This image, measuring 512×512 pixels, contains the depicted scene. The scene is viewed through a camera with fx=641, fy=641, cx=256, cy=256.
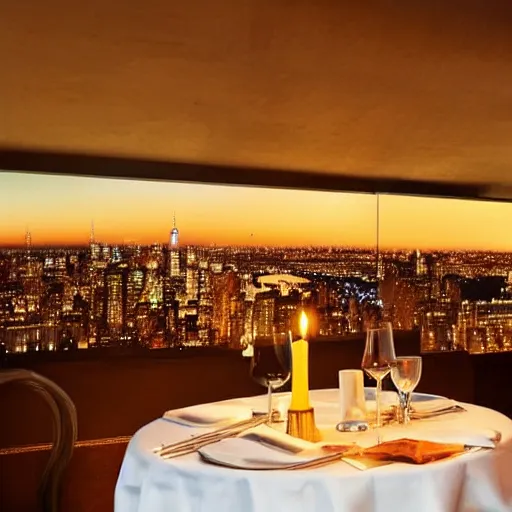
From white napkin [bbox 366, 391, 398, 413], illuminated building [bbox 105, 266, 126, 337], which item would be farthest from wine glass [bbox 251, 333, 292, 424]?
illuminated building [bbox 105, 266, 126, 337]

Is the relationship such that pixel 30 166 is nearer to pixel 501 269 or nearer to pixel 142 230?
pixel 142 230

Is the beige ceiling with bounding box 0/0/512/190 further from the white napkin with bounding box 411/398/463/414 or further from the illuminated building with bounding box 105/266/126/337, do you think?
the white napkin with bounding box 411/398/463/414

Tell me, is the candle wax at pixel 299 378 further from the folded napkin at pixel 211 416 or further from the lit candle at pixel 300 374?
the folded napkin at pixel 211 416

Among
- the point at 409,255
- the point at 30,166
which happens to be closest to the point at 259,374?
the point at 30,166

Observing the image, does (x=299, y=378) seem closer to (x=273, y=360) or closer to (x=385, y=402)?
(x=273, y=360)

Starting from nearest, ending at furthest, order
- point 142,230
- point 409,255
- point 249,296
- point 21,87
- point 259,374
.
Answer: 1. point 259,374
2. point 21,87
3. point 142,230
4. point 249,296
5. point 409,255

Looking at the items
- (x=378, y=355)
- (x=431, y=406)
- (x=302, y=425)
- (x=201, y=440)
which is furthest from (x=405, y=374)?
(x=201, y=440)

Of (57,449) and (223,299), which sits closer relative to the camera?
(57,449)
